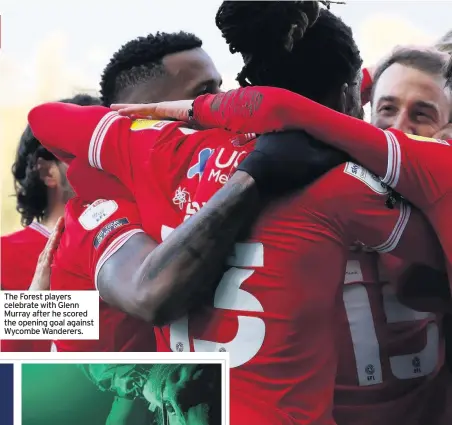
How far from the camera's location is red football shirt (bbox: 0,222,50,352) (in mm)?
1579

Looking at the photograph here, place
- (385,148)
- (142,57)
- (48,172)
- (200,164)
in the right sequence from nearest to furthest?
(385,148) < (200,164) < (142,57) < (48,172)

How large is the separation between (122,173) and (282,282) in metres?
0.36

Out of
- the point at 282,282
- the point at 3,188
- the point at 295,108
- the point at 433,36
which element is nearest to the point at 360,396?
the point at 282,282

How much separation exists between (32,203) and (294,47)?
0.62 metres

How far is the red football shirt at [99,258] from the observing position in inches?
57.6

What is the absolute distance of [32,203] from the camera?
1633 mm

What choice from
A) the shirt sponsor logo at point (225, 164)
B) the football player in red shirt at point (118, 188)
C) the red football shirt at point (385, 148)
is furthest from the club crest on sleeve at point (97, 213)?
the red football shirt at point (385, 148)

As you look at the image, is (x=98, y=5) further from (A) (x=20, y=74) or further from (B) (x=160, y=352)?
(B) (x=160, y=352)

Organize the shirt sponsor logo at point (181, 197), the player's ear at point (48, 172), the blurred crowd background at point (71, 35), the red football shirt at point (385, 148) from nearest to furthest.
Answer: the red football shirt at point (385, 148) → the shirt sponsor logo at point (181, 197) → the blurred crowd background at point (71, 35) → the player's ear at point (48, 172)

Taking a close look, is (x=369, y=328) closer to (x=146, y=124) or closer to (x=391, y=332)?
(x=391, y=332)

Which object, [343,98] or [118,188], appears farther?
[118,188]

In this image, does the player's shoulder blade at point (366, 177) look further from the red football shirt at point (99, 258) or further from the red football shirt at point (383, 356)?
the red football shirt at point (99, 258)

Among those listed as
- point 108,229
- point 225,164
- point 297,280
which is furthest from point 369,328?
point 108,229

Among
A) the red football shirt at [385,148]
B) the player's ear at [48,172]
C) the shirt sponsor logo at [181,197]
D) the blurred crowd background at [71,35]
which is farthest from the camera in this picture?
the player's ear at [48,172]
